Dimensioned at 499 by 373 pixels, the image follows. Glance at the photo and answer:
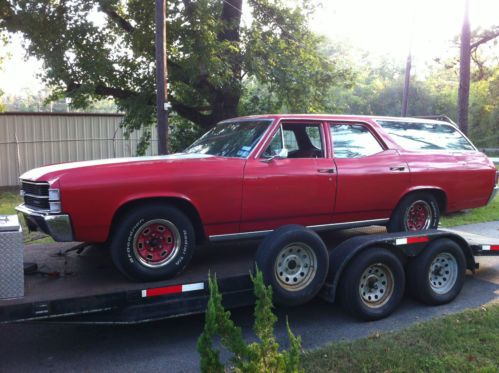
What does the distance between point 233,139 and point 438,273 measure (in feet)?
8.94

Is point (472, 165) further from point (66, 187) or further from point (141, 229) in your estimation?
point (66, 187)

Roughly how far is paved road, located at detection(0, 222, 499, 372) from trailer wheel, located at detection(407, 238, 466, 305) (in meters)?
0.13

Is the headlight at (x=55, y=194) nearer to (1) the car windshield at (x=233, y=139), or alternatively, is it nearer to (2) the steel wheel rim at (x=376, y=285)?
(1) the car windshield at (x=233, y=139)

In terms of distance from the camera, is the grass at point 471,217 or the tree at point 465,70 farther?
the tree at point 465,70

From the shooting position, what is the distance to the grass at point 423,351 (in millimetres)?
3856

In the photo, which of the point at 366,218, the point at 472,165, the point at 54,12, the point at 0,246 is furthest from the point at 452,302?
the point at 54,12

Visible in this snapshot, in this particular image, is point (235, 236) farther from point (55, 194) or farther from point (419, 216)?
point (419, 216)

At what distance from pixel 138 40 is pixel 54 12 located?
2156 millimetres

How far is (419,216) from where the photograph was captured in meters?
6.30

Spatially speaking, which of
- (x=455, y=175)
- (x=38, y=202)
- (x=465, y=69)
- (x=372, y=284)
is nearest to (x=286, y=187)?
(x=372, y=284)

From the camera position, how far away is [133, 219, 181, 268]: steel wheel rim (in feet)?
14.5

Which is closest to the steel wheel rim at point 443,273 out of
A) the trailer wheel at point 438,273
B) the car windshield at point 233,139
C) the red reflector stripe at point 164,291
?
the trailer wheel at point 438,273

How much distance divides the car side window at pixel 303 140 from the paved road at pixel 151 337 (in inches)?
67.9

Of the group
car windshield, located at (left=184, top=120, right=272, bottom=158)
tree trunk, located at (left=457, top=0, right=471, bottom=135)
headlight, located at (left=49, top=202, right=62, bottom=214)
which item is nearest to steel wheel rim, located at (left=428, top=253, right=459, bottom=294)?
car windshield, located at (left=184, top=120, right=272, bottom=158)
